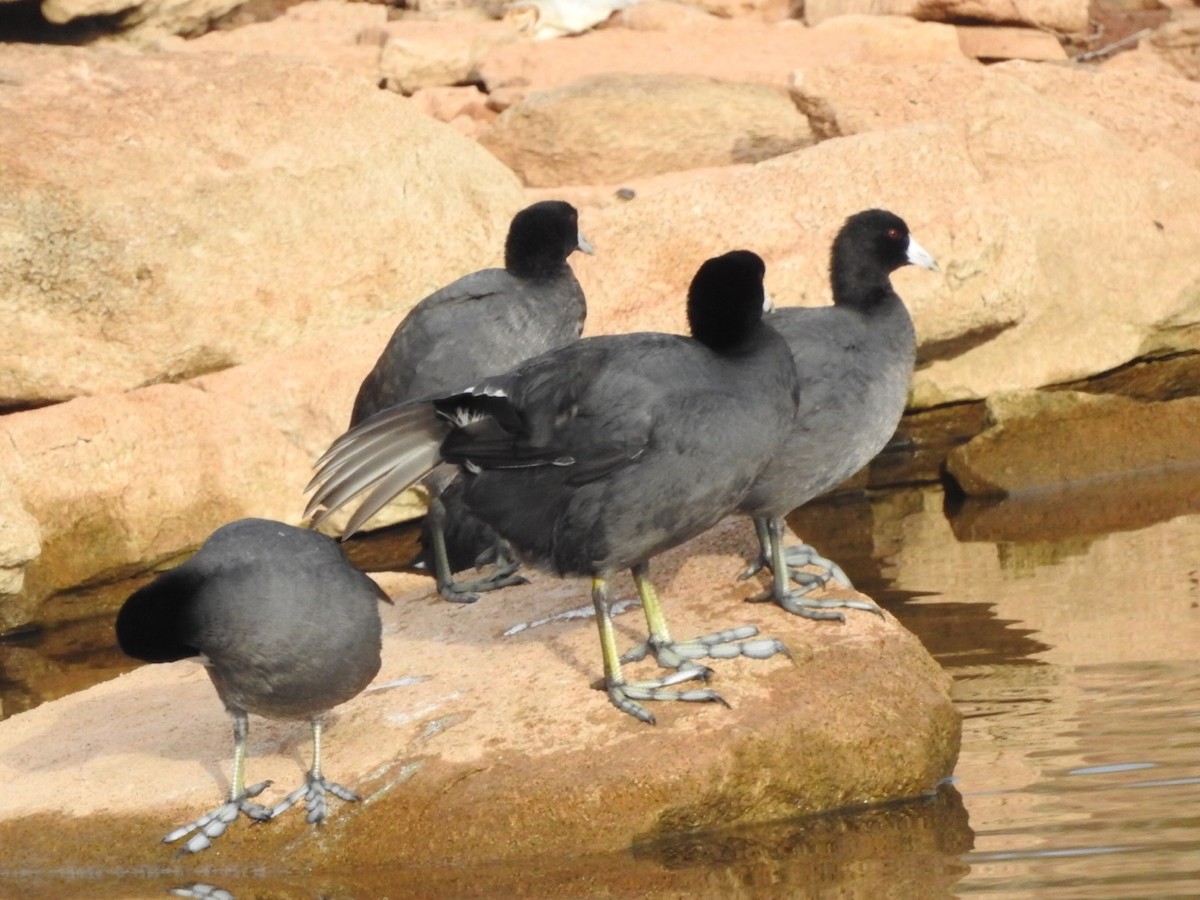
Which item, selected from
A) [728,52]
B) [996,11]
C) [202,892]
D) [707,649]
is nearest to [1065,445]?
[707,649]

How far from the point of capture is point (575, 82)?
656 inches

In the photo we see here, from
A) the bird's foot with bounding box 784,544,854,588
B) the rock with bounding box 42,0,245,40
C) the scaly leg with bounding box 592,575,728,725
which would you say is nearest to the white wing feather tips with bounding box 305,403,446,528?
the scaly leg with bounding box 592,575,728,725

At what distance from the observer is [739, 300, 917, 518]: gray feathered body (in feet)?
22.1

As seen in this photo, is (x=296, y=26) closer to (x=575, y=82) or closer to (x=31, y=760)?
(x=575, y=82)

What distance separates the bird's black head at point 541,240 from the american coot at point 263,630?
8.15 feet

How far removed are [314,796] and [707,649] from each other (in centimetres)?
136

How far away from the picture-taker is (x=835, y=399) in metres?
6.80

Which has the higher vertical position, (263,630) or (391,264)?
(263,630)

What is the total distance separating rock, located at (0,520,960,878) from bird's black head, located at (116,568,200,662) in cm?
64

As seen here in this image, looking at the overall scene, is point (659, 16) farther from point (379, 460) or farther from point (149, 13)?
point (379, 460)

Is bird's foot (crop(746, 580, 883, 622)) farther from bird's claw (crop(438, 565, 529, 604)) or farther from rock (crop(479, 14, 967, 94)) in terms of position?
rock (crop(479, 14, 967, 94))

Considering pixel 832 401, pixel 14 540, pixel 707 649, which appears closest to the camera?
pixel 707 649

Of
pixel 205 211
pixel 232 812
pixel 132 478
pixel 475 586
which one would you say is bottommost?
pixel 132 478

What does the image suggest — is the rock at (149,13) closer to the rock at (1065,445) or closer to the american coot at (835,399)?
the rock at (1065,445)
